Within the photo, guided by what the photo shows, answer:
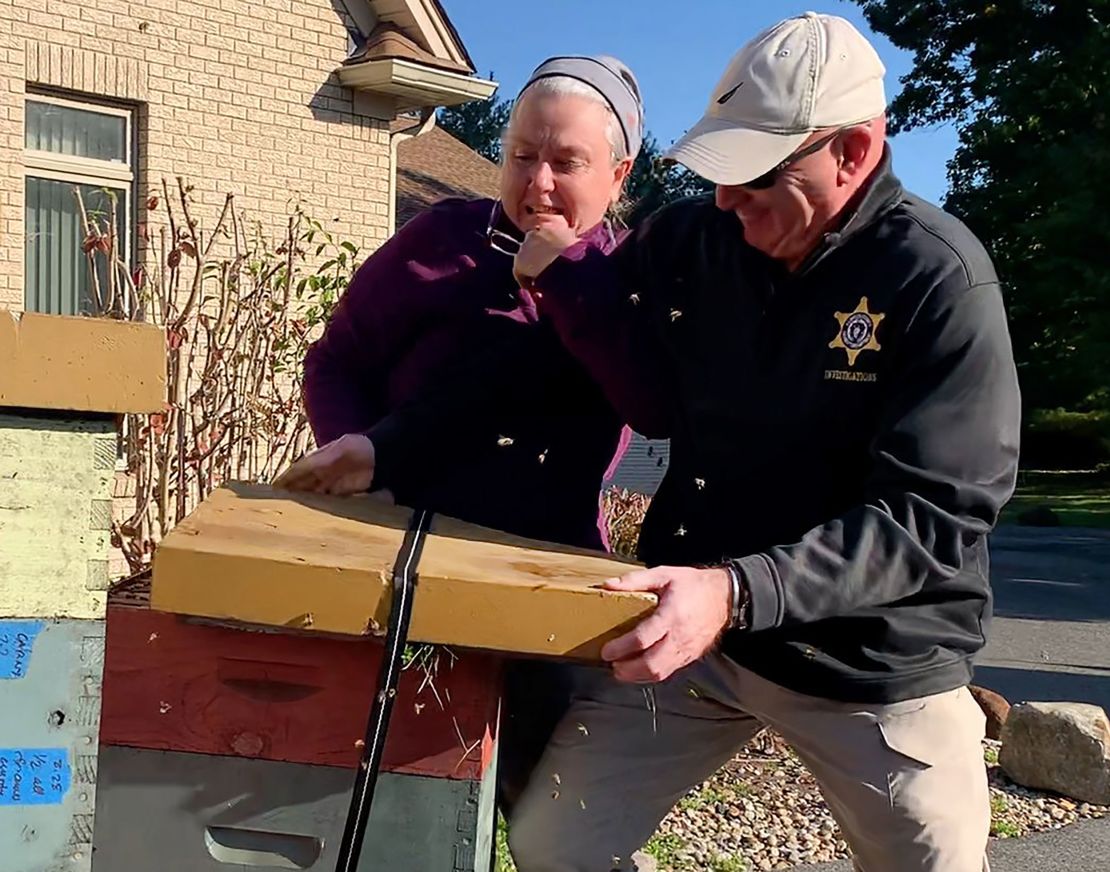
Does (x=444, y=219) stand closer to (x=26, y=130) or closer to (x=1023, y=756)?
(x=1023, y=756)

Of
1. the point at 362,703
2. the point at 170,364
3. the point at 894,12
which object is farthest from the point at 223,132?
the point at 894,12

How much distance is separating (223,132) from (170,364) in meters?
4.89

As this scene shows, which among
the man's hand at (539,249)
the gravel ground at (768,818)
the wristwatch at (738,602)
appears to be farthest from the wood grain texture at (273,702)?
the gravel ground at (768,818)

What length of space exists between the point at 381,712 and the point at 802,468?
0.89 metres

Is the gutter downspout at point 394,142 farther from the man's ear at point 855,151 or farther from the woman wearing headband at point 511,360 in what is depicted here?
the man's ear at point 855,151

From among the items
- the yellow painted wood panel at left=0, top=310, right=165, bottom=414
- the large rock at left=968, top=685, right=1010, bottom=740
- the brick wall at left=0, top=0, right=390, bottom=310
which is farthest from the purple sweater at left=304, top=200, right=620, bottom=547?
the brick wall at left=0, top=0, right=390, bottom=310

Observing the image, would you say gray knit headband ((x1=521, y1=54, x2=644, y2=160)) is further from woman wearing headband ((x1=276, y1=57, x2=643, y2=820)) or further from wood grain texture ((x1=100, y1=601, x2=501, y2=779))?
wood grain texture ((x1=100, y1=601, x2=501, y2=779))

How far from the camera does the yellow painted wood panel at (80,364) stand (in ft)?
5.58

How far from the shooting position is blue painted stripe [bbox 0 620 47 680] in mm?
1762

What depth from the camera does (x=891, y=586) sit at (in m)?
2.11

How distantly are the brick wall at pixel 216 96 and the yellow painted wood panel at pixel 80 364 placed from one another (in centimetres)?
661

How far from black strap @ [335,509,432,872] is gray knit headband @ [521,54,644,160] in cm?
108

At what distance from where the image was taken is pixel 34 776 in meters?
1.80

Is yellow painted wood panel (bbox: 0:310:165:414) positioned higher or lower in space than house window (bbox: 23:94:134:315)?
lower
